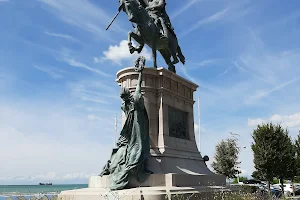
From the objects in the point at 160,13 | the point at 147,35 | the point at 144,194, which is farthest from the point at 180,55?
the point at 144,194

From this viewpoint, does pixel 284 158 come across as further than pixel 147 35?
Yes

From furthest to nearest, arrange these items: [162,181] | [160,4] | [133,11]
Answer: [160,4]
[133,11]
[162,181]

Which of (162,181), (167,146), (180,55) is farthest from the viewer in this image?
(180,55)

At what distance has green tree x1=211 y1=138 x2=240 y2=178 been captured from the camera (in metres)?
34.6

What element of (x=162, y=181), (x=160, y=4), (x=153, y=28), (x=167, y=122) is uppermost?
(x=160, y=4)

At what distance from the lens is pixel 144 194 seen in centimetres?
920

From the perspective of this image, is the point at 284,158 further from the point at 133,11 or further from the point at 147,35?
the point at 133,11

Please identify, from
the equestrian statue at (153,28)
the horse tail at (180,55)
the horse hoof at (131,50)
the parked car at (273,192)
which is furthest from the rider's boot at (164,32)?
the parked car at (273,192)

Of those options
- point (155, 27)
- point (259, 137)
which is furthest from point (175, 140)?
point (259, 137)

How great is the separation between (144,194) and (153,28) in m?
6.71

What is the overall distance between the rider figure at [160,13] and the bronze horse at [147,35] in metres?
0.18

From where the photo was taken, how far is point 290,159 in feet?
102

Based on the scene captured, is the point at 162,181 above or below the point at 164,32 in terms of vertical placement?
below

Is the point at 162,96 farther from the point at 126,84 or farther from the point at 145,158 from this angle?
the point at 145,158
